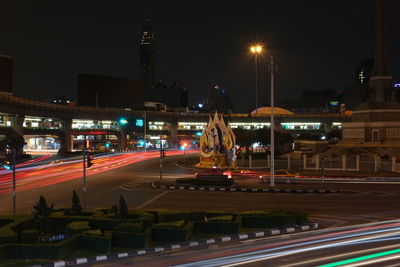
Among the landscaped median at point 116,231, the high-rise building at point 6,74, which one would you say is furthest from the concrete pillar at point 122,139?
the landscaped median at point 116,231

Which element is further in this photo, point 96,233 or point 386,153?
point 386,153

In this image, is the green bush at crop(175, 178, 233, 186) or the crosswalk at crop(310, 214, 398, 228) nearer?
the crosswalk at crop(310, 214, 398, 228)

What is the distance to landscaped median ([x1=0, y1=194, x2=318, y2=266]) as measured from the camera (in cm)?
1598

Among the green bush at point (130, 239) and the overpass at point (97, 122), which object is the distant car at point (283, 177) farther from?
the overpass at point (97, 122)

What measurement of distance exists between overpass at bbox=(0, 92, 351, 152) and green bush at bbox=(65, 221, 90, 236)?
2346 inches

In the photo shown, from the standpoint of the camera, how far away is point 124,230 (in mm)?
18312

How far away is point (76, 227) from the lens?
1845cm

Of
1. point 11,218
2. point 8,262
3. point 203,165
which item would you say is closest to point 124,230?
point 8,262

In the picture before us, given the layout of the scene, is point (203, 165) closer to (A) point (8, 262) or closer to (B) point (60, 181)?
(B) point (60, 181)

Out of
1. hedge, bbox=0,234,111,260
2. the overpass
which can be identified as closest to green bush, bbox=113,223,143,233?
hedge, bbox=0,234,111,260

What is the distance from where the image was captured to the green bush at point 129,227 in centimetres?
1822

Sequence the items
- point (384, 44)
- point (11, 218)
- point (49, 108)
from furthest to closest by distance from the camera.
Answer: point (49, 108), point (384, 44), point (11, 218)

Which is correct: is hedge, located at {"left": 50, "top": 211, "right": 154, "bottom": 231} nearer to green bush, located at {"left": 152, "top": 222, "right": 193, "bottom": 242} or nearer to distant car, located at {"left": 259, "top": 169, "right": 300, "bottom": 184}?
green bush, located at {"left": 152, "top": 222, "right": 193, "bottom": 242}

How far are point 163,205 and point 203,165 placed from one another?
2972cm
